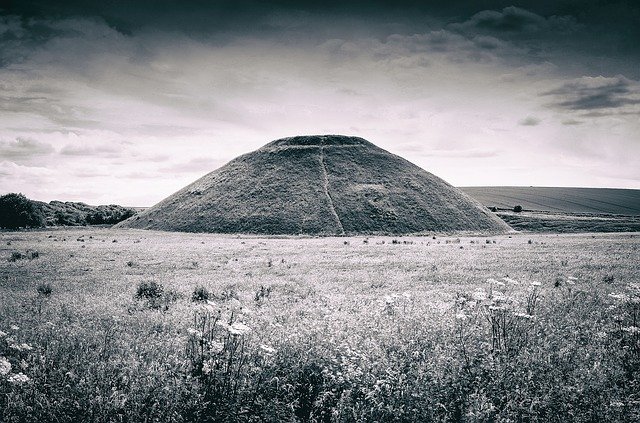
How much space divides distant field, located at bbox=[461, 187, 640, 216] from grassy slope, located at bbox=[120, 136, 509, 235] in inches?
1579

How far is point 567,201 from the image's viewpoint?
437 feet

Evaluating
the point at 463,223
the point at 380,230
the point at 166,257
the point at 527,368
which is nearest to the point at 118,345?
the point at 527,368

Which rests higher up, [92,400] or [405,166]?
[405,166]

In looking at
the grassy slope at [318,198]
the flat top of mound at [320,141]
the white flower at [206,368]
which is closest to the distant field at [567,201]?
the grassy slope at [318,198]

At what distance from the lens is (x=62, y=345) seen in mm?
7035

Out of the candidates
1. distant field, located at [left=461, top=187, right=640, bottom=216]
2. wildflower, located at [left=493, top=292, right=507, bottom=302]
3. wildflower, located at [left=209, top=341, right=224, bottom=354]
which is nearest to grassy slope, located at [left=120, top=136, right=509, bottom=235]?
distant field, located at [left=461, top=187, right=640, bottom=216]

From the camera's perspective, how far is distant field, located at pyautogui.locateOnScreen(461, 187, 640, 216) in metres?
117

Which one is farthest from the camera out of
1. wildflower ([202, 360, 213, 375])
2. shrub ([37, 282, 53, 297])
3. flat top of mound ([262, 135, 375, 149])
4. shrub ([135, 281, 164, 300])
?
flat top of mound ([262, 135, 375, 149])

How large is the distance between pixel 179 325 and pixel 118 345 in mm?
1674

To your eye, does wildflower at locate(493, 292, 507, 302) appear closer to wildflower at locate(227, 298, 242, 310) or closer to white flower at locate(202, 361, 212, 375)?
white flower at locate(202, 361, 212, 375)

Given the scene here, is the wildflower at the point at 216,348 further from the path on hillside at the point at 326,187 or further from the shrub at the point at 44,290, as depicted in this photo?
the path on hillside at the point at 326,187

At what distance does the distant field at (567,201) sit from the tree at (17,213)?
109 metres

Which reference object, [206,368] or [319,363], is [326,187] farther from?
[206,368]

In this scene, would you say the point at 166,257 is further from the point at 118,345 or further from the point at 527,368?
the point at 527,368
